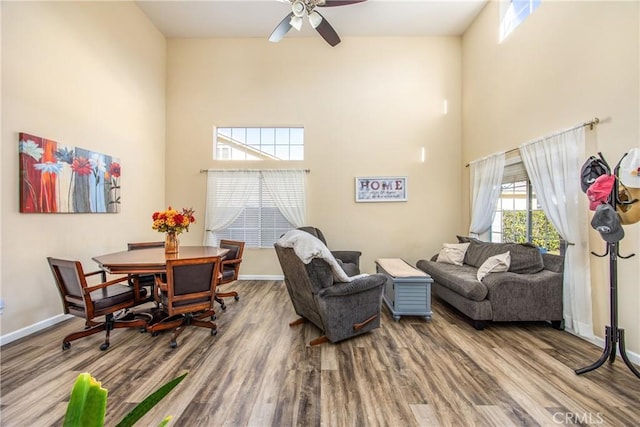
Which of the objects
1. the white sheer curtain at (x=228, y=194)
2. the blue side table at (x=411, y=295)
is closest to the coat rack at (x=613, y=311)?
the blue side table at (x=411, y=295)

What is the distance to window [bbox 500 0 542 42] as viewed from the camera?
11.3 feet

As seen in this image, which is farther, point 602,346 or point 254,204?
point 254,204

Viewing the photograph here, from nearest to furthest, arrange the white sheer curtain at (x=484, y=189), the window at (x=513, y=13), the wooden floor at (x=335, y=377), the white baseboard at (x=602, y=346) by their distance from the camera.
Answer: the wooden floor at (x=335, y=377), the white baseboard at (x=602, y=346), the window at (x=513, y=13), the white sheer curtain at (x=484, y=189)

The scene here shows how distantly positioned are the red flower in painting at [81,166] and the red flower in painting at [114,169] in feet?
1.12

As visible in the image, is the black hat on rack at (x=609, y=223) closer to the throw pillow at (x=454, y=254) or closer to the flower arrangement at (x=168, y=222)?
the throw pillow at (x=454, y=254)

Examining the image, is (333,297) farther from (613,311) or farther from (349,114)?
(349,114)

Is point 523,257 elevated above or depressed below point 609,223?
below

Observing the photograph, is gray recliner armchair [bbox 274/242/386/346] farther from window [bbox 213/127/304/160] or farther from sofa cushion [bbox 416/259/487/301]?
window [bbox 213/127/304/160]

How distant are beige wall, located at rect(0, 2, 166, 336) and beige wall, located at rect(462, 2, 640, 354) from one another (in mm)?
5774

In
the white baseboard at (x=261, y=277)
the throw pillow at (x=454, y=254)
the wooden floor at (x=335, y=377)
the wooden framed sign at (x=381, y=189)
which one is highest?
the wooden framed sign at (x=381, y=189)

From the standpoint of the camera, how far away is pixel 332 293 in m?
2.41

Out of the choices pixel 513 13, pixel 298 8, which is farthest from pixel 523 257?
pixel 298 8

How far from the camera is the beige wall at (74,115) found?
2.58m

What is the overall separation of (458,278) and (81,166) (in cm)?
495
